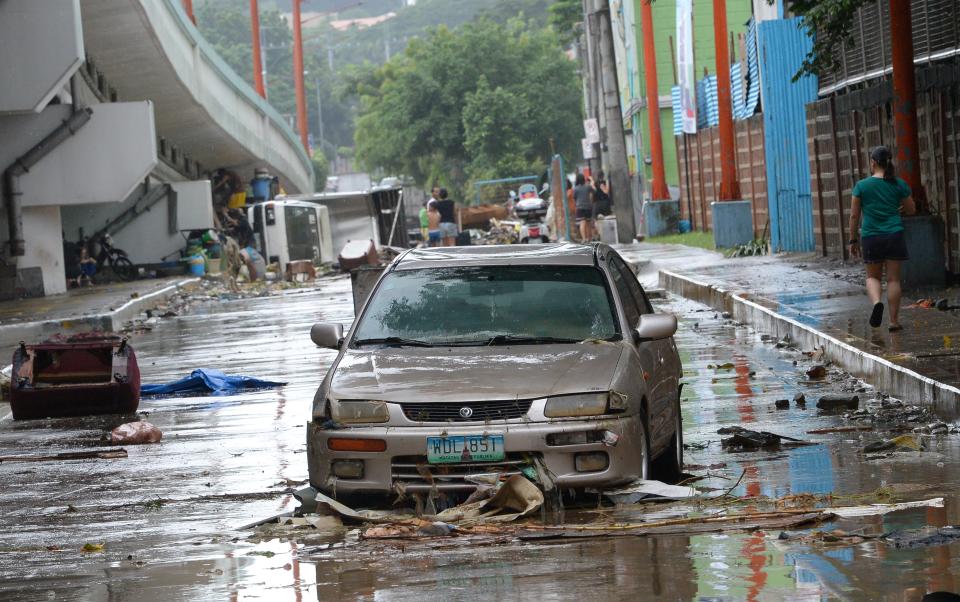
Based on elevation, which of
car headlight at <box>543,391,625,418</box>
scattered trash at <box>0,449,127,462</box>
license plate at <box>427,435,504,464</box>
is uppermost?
car headlight at <box>543,391,625,418</box>

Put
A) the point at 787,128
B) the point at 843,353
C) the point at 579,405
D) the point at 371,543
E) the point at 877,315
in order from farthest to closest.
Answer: the point at 787,128 → the point at 877,315 → the point at 843,353 → the point at 579,405 → the point at 371,543

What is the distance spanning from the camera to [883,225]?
14.6 meters

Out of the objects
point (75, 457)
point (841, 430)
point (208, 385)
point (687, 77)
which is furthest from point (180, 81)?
point (841, 430)

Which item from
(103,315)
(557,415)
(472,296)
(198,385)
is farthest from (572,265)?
(103,315)

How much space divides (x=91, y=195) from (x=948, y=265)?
21.2 m

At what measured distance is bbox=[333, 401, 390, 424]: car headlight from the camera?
809 centimetres

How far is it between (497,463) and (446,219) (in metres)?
34.6

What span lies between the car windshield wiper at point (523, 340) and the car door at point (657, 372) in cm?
47

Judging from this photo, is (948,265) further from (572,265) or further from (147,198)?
(147,198)

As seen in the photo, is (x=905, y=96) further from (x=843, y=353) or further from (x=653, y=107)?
(x=653, y=107)

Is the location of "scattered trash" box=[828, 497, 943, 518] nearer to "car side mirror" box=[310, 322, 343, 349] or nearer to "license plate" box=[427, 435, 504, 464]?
"license plate" box=[427, 435, 504, 464]

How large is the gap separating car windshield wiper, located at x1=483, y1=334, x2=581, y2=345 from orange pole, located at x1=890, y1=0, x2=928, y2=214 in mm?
10306

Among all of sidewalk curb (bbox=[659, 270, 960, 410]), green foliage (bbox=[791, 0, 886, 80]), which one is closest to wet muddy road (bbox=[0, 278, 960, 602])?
sidewalk curb (bbox=[659, 270, 960, 410])

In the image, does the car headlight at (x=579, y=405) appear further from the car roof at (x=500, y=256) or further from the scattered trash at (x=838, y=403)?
the scattered trash at (x=838, y=403)
